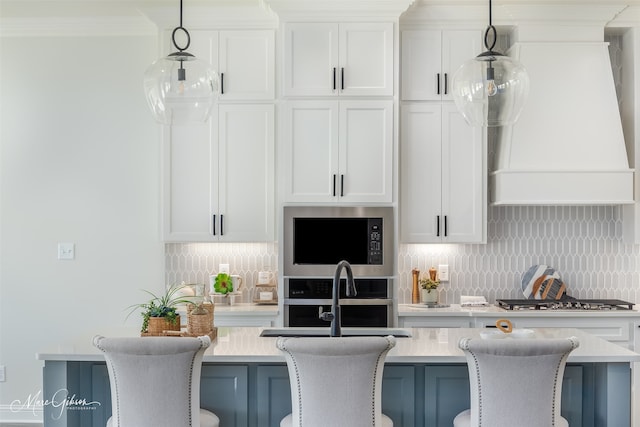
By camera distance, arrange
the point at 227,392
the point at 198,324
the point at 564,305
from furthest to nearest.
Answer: the point at 564,305, the point at 198,324, the point at 227,392

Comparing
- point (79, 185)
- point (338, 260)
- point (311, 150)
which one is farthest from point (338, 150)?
point (79, 185)

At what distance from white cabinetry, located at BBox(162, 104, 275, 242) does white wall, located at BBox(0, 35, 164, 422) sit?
1.25 feet

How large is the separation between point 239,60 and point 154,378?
251cm

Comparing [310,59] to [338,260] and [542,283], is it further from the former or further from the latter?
[542,283]

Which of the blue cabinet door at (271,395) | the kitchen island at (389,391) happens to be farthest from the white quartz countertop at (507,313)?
the blue cabinet door at (271,395)

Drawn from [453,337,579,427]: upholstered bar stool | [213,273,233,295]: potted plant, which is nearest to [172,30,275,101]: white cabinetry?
[213,273,233,295]: potted plant

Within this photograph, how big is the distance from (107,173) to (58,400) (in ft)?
7.33

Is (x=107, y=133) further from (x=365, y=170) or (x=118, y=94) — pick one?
(x=365, y=170)

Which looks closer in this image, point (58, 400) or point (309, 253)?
point (58, 400)

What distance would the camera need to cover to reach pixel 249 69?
13.4 ft

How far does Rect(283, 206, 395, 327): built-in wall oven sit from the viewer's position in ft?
12.8

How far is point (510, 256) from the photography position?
4375mm

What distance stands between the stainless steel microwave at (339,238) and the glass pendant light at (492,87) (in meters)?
1.46

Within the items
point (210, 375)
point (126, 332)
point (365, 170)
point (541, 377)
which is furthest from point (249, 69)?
point (541, 377)
